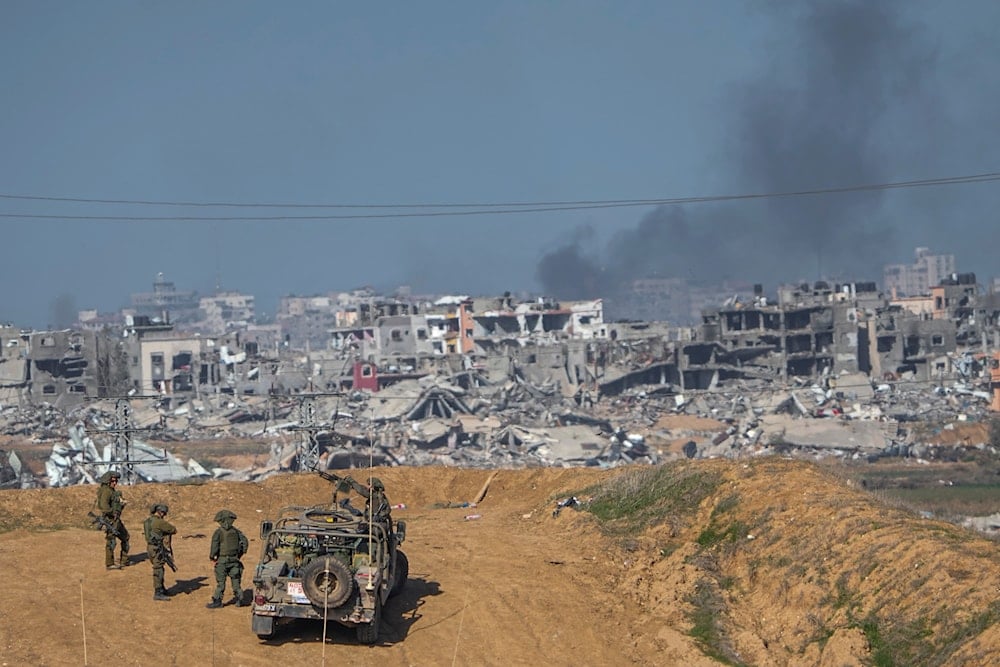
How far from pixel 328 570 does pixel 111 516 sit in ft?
15.2

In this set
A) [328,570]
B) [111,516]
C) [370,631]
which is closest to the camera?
[328,570]

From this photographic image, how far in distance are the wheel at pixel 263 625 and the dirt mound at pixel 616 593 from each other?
0.22 meters

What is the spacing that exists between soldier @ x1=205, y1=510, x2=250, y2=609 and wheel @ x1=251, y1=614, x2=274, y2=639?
157 cm

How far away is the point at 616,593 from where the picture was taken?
1711cm

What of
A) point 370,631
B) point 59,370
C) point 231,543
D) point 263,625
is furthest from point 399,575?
point 59,370

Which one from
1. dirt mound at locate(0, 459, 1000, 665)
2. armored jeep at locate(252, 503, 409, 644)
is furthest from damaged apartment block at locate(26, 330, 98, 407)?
armored jeep at locate(252, 503, 409, 644)

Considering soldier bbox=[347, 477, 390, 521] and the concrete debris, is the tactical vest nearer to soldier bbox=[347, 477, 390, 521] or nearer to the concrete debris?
soldier bbox=[347, 477, 390, 521]

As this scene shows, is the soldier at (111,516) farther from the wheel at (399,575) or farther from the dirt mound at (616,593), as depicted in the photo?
the wheel at (399,575)

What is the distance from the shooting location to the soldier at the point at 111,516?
16656mm

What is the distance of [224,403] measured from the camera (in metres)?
88.2

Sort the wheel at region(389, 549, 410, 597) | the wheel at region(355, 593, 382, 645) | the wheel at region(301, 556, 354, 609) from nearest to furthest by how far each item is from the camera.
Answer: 1. the wheel at region(301, 556, 354, 609)
2. the wheel at region(355, 593, 382, 645)
3. the wheel at region(389, 549, 410, 597)

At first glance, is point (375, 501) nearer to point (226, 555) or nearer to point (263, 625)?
point (226, 555)

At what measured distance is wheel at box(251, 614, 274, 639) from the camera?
13500mm

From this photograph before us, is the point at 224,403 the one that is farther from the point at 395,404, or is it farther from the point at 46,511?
the point at 46,511
